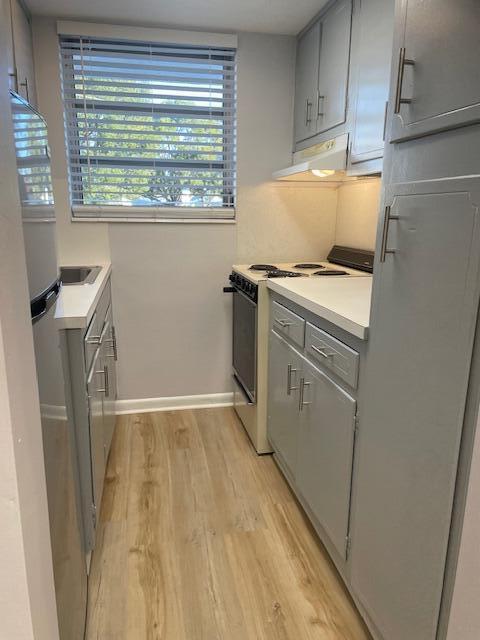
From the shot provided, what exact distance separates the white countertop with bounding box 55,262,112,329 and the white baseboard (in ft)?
3.62

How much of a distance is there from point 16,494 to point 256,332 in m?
1.91

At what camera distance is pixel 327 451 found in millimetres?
1733

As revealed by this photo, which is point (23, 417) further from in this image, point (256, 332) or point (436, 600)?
point (256, 332)

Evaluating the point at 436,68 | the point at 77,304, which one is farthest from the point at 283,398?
the point at 436,68

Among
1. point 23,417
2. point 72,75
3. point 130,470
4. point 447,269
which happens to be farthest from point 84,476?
point 72,75

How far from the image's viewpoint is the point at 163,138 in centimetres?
284

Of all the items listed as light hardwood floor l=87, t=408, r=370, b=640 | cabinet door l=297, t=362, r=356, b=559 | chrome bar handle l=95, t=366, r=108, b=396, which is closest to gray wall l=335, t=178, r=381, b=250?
cabinet door l=297, t=362, r=356, b=559

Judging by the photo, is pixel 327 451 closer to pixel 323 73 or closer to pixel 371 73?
pixel 371 73

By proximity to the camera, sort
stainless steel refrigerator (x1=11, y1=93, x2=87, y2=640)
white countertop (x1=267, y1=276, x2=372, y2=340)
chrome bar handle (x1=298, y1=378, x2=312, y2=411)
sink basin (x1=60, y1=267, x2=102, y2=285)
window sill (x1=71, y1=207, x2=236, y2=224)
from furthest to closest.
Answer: window sill (x1=71, y1=207, x2=236, y2=224), sink basin (x1=60, y1=267, x2=102, y2=285), chrome bar handle (x1=298, y1=378, x2=312, y2=411), white countertop (x1=267, y1=276, x2=372, y2=340), stainless steel refrigerator (x1=11, y1=93, x2=87, y2=640)

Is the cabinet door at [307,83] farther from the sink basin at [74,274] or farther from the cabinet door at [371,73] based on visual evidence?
the sink basin at [74,274]

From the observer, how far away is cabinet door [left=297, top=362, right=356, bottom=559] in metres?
1.58

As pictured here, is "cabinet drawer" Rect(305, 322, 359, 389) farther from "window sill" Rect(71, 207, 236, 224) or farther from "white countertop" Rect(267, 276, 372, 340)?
"window sill" Rect(71, 207, 236, 224)

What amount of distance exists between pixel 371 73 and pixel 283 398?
1.48 metres

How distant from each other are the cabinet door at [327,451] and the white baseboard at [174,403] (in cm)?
127
